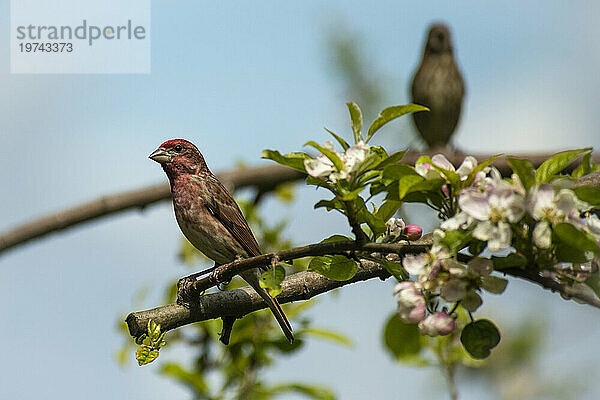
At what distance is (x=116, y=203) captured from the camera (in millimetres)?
6707

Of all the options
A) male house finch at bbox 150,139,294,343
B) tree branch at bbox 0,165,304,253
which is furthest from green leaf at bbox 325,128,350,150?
tree branch at bbox 0,165,304,253

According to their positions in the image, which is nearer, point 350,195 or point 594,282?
point 594,282

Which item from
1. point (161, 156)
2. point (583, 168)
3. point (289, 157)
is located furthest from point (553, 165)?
point (161, 156)

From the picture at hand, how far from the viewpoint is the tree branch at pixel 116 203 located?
21.6 ft

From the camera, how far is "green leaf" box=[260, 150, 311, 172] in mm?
2246

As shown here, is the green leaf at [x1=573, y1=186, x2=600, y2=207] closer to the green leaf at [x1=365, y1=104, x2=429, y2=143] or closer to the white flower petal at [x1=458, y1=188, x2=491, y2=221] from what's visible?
the white flower petal at [x1=458, y1=188, x2=491, y2=221]

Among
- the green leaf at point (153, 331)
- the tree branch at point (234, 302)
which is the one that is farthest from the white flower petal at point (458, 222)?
the green leaf at point (153, 331)

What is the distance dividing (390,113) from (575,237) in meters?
0.67

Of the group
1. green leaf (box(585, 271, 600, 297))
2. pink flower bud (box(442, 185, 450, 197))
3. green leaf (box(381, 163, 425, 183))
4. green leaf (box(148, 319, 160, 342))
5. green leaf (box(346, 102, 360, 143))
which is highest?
green leaf (box(346, 102, 360, 143))

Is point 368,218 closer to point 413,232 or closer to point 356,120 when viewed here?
point 413,232

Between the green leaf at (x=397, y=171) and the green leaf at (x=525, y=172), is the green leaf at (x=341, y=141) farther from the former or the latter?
the green leaf at (x=525, y=172)

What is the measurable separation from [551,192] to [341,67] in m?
7.37

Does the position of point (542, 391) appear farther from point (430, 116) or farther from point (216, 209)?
point (430, 116)

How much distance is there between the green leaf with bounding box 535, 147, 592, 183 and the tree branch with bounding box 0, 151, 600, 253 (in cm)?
428
